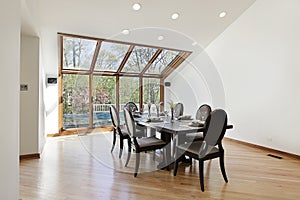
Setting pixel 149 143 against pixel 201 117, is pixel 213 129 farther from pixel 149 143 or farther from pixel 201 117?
pixel 201 117

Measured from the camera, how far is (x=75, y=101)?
655 centimetres

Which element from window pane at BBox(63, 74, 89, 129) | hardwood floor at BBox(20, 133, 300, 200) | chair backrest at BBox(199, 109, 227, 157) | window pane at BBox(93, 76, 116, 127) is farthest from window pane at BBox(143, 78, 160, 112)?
chair backrest at BBox(199, 109, 227, 157)

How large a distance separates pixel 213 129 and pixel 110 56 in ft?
14.5

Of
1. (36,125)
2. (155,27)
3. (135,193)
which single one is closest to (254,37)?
(155,27)

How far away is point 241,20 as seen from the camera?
5258 millimetres

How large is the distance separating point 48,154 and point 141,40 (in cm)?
335

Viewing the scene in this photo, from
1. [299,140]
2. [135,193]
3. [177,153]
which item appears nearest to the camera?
[135,193]

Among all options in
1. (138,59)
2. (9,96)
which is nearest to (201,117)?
(9,96)

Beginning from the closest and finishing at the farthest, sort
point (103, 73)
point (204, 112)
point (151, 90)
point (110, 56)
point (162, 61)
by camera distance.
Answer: point (204, 112), point (110, 56), point (103, 73), point (162, 61), point (151, 90)

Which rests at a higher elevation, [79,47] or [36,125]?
[79,47]

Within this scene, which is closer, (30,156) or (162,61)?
A: (30,156)

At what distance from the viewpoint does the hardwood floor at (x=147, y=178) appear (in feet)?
8.71

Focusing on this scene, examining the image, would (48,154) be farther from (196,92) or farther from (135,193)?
(196,92)

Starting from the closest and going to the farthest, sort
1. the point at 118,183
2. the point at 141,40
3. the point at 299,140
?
1. the point at 118,183
2. the point at 299,140
3. the point at 141,40
